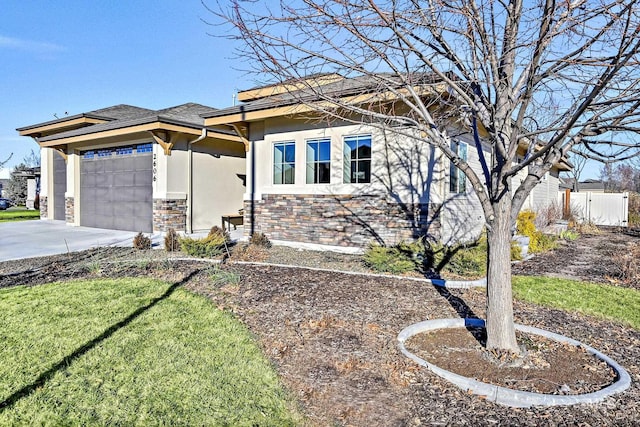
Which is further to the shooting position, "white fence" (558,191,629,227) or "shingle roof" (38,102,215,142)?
"white fence" (558,191,629,227)

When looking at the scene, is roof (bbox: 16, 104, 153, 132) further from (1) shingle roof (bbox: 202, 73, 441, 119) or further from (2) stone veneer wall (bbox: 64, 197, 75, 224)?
(1) shingle roof (bbox: 202, 73, 441, 119)

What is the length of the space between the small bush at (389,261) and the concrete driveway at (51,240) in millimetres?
6741

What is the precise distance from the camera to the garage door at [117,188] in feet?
44.1

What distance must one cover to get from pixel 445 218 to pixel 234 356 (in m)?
6.43

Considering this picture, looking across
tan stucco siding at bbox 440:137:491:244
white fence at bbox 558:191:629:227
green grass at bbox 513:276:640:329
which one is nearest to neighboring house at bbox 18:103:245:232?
tan stucco siding at bbox 440:137:491:244

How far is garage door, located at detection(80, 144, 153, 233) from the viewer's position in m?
13.4

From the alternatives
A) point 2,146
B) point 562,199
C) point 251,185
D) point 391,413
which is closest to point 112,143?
point 251,185

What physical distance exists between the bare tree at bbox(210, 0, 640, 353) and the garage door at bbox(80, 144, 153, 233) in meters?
10.6

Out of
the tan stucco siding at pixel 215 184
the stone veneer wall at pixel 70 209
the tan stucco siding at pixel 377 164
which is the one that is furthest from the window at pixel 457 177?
the stone veneer wall at pixel 70 209

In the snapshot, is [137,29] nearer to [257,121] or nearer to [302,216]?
[257,121]

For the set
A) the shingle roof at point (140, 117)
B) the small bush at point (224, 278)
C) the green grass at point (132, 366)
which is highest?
the shingle roof at point (140, 117)

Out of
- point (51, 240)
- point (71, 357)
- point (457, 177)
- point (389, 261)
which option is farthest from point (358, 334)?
point (51, 240)

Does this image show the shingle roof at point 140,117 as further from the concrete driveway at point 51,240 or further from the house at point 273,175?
the concrete driveway at point 51,240

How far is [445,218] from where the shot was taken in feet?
29.7
